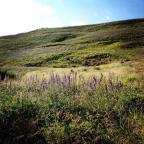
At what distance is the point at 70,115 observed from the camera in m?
10.8

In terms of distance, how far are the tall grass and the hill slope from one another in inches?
1671

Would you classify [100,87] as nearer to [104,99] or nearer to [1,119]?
[104,99]

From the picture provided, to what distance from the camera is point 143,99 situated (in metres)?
13.4

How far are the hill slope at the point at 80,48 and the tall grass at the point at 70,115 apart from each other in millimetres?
42441

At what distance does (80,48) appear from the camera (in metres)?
75.7

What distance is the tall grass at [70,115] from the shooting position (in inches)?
393

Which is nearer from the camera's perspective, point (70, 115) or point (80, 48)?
point (70, 115)

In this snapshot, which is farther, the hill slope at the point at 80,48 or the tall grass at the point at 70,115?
the hill slope at the point at 80,48

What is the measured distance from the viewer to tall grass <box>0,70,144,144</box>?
9.98 m

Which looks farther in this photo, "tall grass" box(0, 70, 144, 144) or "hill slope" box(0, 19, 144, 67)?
"hill slope" box(0, 19, 144, 67)

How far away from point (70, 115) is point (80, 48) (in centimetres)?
6522

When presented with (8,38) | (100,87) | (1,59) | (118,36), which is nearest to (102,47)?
(118,36)

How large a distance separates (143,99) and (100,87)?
155 centimetres

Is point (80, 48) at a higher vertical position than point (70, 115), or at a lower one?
higher
